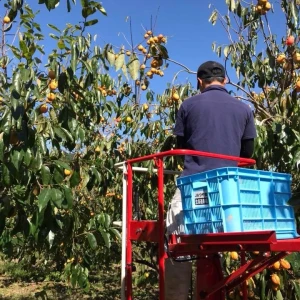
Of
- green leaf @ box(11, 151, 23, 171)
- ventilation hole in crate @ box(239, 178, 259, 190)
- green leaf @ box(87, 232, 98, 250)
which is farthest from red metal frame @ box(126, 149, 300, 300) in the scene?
green leaf @ box(87, 232, 98, 250)

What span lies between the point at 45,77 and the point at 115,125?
2.15 meters

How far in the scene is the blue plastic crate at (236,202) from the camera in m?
2.05

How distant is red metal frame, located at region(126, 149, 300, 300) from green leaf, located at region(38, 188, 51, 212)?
1.51 ft

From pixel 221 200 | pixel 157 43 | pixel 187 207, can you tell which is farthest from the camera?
pixel 157 43

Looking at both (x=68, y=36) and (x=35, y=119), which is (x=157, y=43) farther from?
(x=35, y=119)

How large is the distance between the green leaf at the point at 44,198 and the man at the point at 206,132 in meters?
0.70

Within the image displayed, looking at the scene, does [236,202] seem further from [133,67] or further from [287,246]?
[133,67]

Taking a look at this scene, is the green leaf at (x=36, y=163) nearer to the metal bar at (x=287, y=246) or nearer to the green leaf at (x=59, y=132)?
the green leaf at (x=59, y=132)

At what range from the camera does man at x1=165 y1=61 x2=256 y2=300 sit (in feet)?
8.30

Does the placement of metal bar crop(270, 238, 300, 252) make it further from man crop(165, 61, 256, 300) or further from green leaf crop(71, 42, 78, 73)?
green leaf crop(71, 42, 78, 73)

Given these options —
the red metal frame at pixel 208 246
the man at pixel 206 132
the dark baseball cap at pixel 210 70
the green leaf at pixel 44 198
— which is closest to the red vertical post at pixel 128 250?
the red metal frame at pixel 208 246

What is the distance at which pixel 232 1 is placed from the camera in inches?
166

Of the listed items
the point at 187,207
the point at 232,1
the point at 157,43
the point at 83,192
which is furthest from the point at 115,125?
the point at 187,207

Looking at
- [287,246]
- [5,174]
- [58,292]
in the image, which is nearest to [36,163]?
[5,174]
